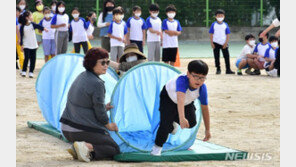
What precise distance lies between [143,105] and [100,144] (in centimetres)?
132

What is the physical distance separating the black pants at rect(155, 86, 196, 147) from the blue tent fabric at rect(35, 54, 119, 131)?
4.38ft

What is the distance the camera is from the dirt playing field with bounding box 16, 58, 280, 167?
21.1ft

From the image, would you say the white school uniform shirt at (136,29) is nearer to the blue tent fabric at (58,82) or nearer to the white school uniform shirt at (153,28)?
the white school uniform shirt at (153,28)

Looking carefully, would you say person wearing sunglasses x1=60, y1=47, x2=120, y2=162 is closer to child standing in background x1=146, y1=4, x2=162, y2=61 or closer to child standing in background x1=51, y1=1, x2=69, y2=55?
child standing in background x1=146, y1=4, x2=162, y2=61

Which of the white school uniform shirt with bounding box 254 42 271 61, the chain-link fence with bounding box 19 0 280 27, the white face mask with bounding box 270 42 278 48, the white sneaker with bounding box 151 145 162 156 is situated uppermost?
the chain-link fence with bounding box 19 0 280 27

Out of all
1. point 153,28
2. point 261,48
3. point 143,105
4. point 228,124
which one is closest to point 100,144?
point 143,105

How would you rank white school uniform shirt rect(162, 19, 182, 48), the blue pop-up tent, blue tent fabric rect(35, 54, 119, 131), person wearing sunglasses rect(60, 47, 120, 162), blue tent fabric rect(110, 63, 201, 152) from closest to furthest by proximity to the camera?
person wearing sunglasses rect(60, 47, 120, 162), the blue pop-up tent, blue tent fabric rect(110, 63, 201, 152), blue tent fabric rect(35, 54, 119, 131), white school uniform shirt rect(162, 19, 182, 48)

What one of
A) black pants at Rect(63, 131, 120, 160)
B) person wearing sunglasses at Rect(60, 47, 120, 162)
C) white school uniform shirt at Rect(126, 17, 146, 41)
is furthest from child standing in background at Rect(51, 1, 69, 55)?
black pants at Rect(63, 131, 120, 160)

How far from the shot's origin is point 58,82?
8.20m

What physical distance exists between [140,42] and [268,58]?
117 inches

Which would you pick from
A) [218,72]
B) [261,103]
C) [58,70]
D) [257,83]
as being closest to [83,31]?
[218,72]

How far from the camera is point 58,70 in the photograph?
830 centimetres

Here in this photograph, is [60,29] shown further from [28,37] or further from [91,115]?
[91,115]

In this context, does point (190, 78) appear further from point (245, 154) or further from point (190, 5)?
point (190, 5)
